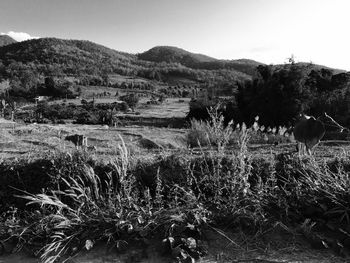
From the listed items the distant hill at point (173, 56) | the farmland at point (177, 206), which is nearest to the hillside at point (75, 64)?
the distant hill at point (173, 56)

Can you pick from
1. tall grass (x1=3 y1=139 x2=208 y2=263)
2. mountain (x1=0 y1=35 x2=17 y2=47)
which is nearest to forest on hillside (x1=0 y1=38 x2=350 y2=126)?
tall grass (x1=3 y1=139 x2=208 y2=263)

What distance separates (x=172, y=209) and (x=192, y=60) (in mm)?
130451

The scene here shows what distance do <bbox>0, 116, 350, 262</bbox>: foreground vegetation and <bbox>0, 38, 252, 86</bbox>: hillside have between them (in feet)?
281

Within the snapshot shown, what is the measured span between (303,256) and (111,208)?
1.59 meters

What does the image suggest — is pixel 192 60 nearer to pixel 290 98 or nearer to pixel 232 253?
pixel 290 98

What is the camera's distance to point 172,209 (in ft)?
9.84

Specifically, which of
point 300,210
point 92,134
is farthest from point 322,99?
point 300,210

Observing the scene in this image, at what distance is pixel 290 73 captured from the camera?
23.6 meters

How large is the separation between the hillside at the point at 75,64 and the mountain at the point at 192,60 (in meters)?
4.70

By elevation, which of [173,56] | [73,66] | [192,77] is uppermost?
[173,56]

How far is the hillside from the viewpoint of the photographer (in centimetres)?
9350

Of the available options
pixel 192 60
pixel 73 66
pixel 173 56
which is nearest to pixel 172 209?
pixel 73 66

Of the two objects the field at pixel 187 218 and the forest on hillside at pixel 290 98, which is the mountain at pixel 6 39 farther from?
the field at pixel 187 218

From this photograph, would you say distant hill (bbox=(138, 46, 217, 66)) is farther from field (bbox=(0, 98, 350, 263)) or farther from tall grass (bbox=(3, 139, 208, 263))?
tall grass (bbox=(3, 139, 208, 263))
